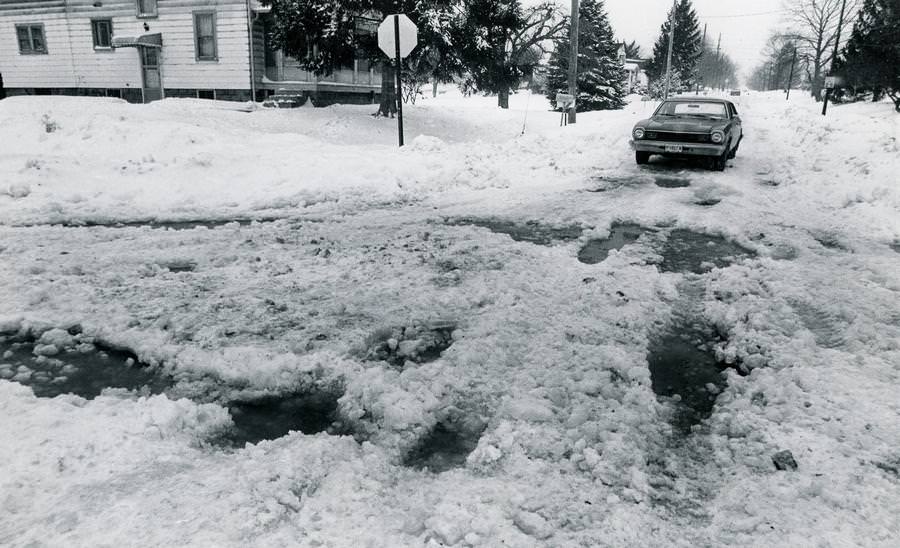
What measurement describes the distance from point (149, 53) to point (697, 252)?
2362 cm

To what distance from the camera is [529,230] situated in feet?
23.1

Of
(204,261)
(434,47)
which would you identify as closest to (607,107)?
(434,47)

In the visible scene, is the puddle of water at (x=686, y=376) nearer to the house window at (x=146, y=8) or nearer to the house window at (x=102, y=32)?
the house window at (x=146, y=8)

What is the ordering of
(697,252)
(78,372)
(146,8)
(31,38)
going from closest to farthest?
(78,372) → (697,252) → (146,8) → (31,38)

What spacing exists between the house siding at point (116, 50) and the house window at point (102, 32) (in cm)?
20

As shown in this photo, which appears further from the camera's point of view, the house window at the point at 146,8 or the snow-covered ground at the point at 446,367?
the house window at the point at 146,8

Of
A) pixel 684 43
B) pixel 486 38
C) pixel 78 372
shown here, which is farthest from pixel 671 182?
pixel 684 43

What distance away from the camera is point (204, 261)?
224 inches

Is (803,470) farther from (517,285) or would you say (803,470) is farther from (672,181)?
(672,181)

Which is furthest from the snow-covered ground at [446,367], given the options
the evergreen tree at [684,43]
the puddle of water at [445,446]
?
the evergreen tree at [684,43]

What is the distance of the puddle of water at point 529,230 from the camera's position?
22.0ft

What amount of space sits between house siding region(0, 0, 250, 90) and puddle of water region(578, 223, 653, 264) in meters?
18.4

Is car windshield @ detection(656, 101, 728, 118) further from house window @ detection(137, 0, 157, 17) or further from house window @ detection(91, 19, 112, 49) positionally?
house window @ detection(91, 19, 112, 49)

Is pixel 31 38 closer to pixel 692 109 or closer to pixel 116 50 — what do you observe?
pixel 116 50
